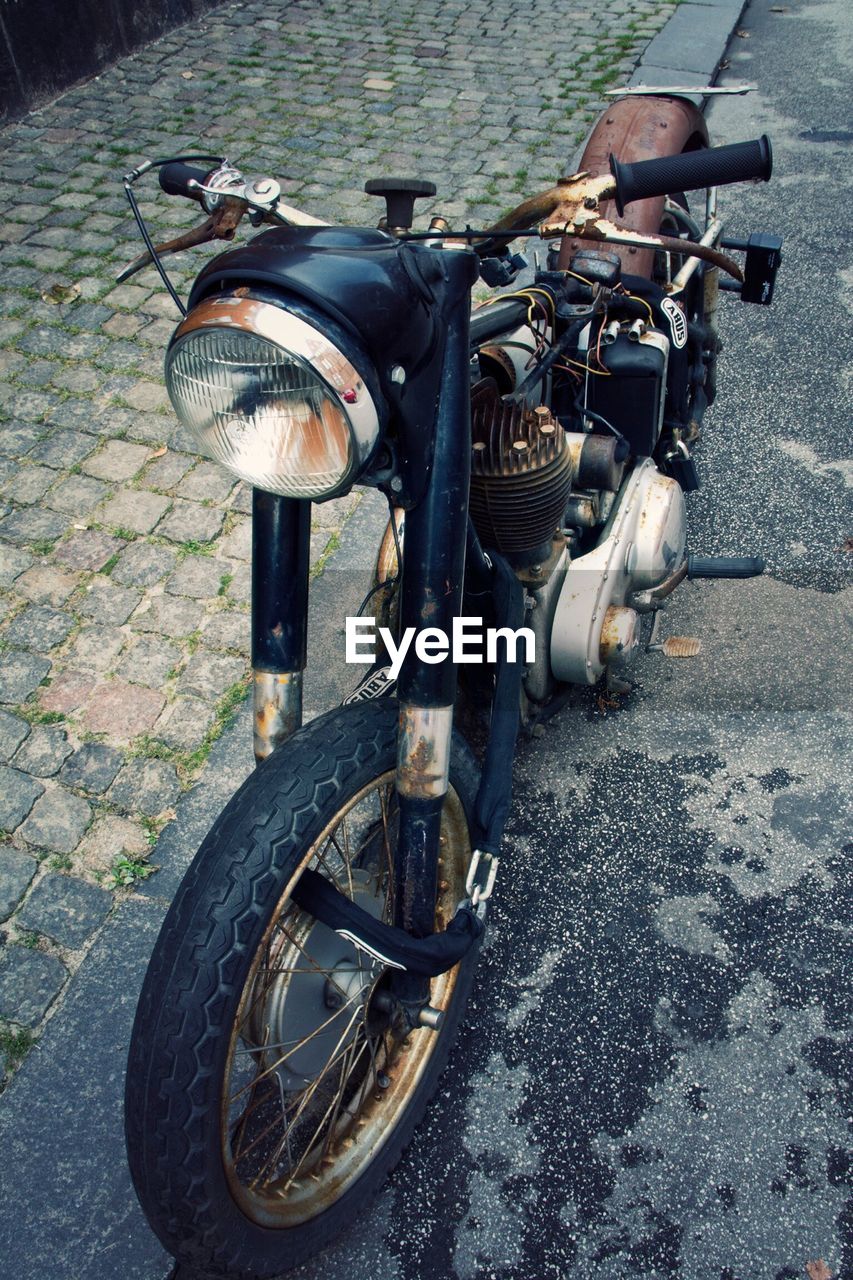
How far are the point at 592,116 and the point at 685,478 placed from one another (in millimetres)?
3631

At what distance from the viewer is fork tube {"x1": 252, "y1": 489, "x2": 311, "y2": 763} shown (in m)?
1.79

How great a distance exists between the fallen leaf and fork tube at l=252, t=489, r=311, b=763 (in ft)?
11.0

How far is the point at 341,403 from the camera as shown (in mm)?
1436

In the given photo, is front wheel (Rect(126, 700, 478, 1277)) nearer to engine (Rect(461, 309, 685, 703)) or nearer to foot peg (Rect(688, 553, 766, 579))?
engine (Rect(461, 309, 685, 703))

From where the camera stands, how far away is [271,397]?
1474mm

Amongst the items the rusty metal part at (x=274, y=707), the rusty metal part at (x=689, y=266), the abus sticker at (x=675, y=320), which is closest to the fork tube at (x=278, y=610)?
the rusty metal part at (x=274, y=707)

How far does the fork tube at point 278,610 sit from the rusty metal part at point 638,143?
148 centimetres

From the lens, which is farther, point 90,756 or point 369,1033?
point 90,756

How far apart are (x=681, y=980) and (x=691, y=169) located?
1.69 m

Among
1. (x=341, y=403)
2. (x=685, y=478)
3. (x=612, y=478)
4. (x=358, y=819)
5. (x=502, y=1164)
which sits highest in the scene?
(x=341, y=403)

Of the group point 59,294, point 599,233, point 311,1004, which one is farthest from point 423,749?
point 59,294

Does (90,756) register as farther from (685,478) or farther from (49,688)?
(685,478)

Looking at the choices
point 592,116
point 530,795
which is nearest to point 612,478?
point 530,795

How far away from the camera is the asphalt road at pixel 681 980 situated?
216cm
